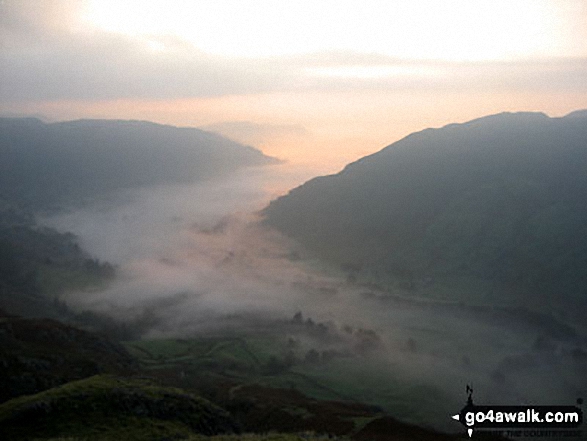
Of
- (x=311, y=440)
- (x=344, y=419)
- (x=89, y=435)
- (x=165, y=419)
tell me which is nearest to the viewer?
(x=311, y=440)

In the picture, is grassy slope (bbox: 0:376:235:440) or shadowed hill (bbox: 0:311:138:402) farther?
shadowed hill (bbox: 0:311:138:402)

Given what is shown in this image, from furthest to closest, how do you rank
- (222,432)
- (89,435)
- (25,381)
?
(25,381) → (222,432) → (89,435)

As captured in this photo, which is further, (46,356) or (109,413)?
(46,356)

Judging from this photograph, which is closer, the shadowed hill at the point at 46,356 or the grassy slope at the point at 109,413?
the grassy slope at the point at 109,413

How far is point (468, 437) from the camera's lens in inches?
3391

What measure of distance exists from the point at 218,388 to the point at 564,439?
134 meters

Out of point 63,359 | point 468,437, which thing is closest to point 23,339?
point 63,359

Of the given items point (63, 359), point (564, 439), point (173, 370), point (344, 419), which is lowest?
point (564, 439)

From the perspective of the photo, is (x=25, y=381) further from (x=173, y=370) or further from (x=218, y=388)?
(x=173, y=370)

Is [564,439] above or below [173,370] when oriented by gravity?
below

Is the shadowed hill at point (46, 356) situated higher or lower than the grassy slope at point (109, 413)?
lower

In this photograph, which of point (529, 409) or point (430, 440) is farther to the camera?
point (430, 440)

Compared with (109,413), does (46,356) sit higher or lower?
lower

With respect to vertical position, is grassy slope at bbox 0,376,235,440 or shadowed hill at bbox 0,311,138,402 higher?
grassy slope at bbox 0,376,235,440
